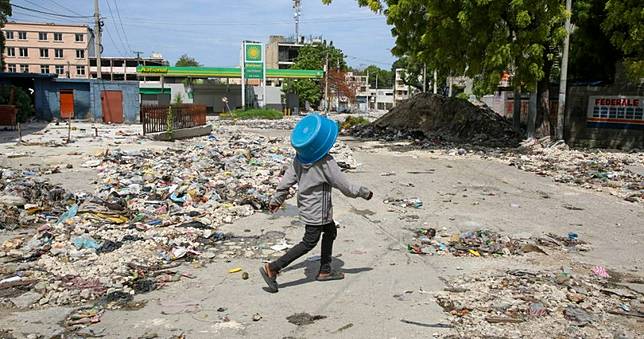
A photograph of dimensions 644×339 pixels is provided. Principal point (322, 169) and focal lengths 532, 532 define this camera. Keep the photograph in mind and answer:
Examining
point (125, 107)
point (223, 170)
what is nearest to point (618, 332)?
point (223, 170)

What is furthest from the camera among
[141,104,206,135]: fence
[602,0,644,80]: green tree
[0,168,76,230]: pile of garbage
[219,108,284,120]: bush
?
[219,108,284,120]: bush

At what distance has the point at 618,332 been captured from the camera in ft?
13.5

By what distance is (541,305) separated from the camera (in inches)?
180

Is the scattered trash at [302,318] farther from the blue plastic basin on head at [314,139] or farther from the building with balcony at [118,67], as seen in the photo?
the building with balcony at [118,67]

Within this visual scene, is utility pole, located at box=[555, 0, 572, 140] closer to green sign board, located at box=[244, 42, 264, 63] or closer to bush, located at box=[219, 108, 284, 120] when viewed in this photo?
bush, located at box=[219, 108, 284, 120]

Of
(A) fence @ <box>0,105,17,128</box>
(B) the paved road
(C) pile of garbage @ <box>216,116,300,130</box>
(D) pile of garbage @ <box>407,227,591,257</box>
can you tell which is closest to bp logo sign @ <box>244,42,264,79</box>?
(C) pile of garbage @ <box>216,116,300,130</box>

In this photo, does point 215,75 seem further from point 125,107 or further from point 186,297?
point 186,297

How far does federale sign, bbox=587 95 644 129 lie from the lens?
62.1ft

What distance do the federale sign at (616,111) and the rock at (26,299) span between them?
19.9m

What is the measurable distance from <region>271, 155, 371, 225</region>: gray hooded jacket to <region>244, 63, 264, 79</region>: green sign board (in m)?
44.5

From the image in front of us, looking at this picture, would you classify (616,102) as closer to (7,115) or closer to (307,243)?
(307,243)

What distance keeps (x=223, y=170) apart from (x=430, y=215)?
565 cm

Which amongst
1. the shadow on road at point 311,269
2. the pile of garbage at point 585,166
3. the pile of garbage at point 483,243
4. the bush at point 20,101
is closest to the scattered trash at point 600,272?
the pile of garbage at point 483,243

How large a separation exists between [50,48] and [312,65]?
50.8m
